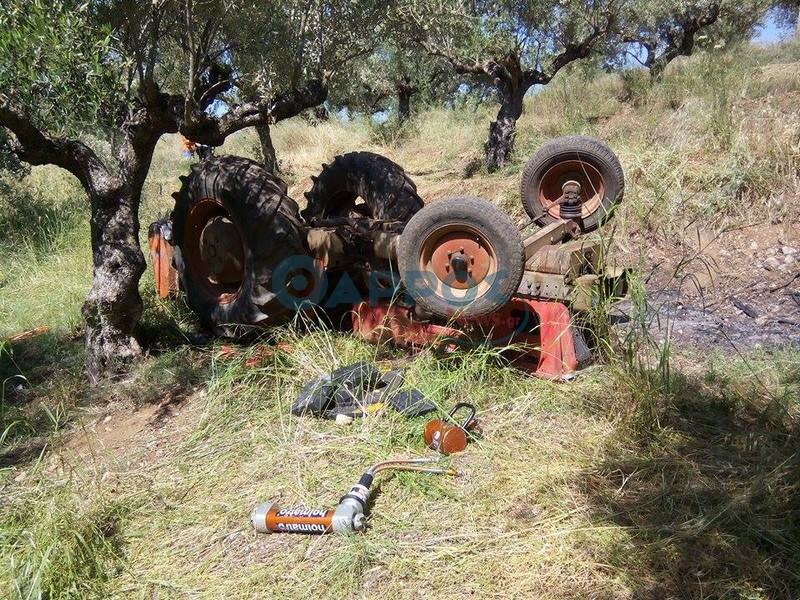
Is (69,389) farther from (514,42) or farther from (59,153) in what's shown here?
(514,42)

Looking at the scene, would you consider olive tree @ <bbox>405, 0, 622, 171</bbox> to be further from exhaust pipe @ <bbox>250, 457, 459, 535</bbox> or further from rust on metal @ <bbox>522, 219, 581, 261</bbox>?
exhaust pipe @ <bbox>250, 457, 459, 535</bbox>

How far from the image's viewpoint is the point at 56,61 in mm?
2889

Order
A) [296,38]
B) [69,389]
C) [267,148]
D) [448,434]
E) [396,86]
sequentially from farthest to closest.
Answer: [396,86]
[267,148]
[296,38]
[69,389]
[448,434]

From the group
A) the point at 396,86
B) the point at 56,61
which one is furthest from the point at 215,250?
the point at 396,86

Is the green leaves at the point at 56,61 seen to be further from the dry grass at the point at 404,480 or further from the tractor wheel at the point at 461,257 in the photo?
the tractor wheel at the point at 461,257

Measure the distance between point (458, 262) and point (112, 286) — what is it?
2.43m

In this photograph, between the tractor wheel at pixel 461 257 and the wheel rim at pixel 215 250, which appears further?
the wheel rim at pixel 215 250

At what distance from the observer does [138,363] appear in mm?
4188

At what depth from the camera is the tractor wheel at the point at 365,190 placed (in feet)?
15.1

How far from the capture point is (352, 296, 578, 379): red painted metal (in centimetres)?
331

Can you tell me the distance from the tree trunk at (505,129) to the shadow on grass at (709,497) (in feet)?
22.5

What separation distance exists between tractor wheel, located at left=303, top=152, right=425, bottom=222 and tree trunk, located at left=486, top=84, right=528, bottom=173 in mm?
4821

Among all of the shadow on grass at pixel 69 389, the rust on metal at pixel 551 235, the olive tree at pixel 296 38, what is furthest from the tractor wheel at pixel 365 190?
the shadow on grass at pixel 69 389

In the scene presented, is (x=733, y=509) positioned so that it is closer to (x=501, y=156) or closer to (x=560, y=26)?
(x=501, y=156)
